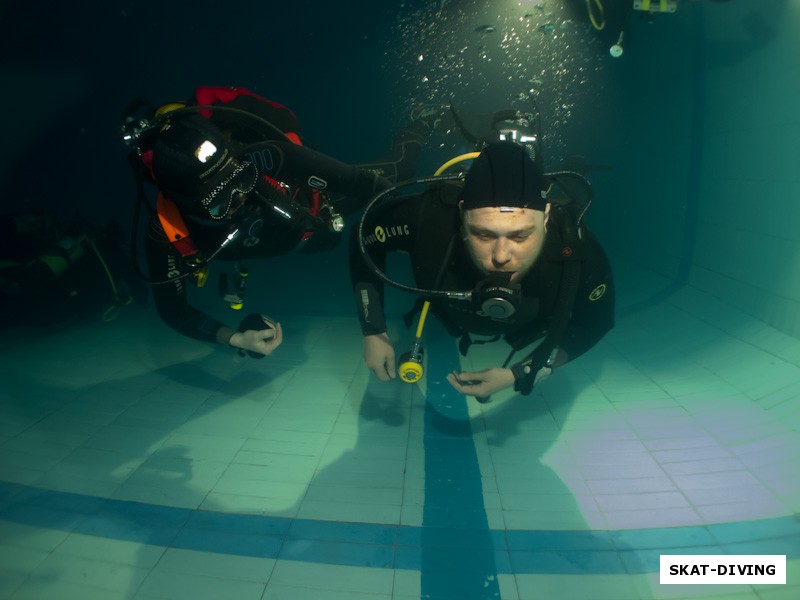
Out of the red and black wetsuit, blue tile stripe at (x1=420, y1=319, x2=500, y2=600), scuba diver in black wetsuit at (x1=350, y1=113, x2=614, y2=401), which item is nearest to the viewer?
blue tile stripe at (x1=420, y1=319, x2=500, y2=600)

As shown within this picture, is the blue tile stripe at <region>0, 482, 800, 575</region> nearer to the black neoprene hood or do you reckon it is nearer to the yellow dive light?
the yellow dive light

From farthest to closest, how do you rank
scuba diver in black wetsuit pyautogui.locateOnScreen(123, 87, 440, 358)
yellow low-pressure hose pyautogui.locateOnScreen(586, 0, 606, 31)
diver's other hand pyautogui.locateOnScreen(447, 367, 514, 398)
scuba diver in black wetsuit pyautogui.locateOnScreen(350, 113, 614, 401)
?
yellow low-pressure hose pyautogui.locateOnScreen(586, 0, 606, 31) < scuba diver in black wetsuit pyautogui.locateOnScreen(123, 87, 440, 358) < diver's other hand pyautogui.locateOnScreen(447, 367, 514, 398) < scuba diver in black wetsuit pyautogui.locateOnScreen(350, 113, 614, 401)

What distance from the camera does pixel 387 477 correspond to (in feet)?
9.74

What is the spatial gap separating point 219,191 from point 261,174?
0.38 m

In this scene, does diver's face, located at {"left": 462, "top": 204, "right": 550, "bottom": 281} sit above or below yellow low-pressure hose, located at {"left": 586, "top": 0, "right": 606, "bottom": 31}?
below

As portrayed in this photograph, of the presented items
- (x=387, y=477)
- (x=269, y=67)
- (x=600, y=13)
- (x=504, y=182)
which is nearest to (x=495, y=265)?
(x=504, y=182)

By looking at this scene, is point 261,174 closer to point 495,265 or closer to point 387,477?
point 495,265

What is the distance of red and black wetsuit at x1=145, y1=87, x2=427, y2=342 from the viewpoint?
310cm

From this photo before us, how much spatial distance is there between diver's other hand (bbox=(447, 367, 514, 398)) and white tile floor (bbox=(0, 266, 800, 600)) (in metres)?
0.75

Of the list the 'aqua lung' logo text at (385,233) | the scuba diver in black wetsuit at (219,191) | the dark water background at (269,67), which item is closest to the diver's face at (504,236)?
the 'aqua lung' logo text at (385,233)

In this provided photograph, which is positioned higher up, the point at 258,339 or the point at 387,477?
the point at 258,339

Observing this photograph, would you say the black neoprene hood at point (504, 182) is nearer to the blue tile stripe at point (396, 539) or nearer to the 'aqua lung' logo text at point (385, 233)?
the 'aqua lung' logo text at point (385, 233)

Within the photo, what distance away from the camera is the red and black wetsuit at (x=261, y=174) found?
3104 millimetres

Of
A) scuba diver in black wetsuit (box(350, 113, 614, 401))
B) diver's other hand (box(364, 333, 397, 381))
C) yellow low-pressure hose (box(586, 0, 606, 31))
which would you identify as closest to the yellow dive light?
scuba diver in black wetsuit (box(350, 113, 614, 401))
